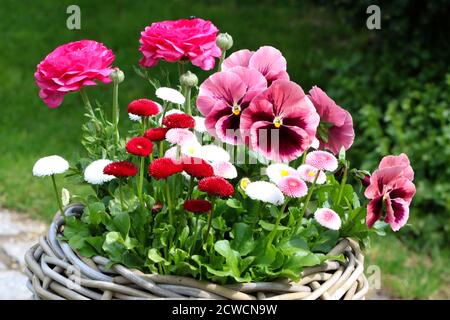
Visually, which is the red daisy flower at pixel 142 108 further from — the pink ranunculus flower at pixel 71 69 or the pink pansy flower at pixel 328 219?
the pink pansy flower at pixel 328 219

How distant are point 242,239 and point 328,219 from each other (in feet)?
0.53

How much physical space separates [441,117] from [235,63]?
246cm

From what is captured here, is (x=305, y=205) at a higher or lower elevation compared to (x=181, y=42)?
lower

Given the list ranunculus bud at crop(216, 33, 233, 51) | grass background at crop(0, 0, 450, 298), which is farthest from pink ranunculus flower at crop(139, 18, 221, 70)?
grass background at crop(0, 0, 450, 298)

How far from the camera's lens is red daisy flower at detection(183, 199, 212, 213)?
4.22 ft

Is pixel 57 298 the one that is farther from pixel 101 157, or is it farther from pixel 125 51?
pixel 125 51

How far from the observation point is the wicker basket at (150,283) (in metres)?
1.28

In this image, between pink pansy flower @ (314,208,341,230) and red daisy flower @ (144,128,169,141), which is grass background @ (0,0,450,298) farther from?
red daisy flower @ (144,128,169,141)

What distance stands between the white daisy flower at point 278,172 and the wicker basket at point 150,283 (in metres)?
0.17

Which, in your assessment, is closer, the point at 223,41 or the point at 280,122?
the point at 280,122

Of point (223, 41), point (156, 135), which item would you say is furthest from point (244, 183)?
point (223, 41)

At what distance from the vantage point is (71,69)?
4.81ft

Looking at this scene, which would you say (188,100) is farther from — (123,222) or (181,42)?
(123,222)
